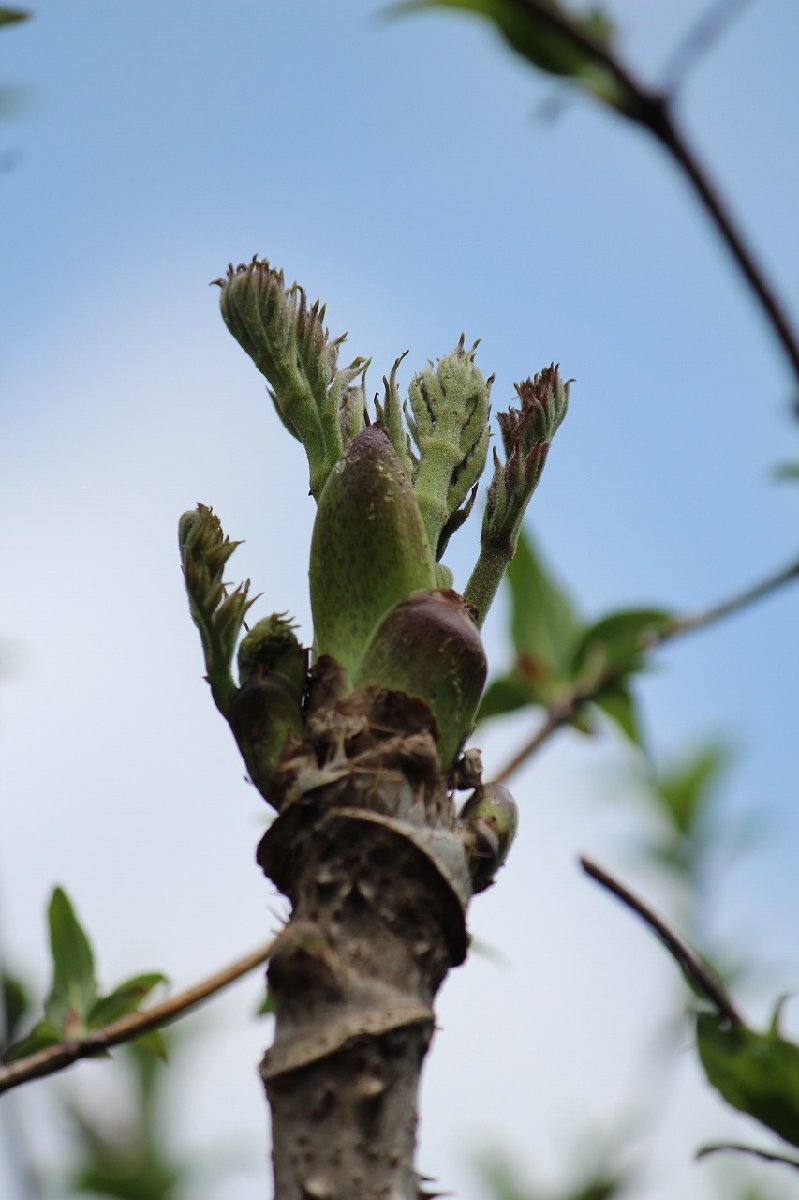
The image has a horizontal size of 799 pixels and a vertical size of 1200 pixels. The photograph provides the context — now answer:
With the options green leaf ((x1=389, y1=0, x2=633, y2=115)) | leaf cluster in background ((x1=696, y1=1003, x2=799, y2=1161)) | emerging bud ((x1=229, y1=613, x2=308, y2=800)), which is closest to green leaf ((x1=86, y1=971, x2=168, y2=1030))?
emerging bud ((x1=229, y1=613, x2=308, y2=800))

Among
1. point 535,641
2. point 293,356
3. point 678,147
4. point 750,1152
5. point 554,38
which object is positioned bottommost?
point 750,1152

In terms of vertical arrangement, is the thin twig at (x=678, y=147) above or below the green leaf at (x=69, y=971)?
above

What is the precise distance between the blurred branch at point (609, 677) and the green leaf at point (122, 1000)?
93cm

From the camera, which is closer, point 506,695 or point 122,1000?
point 506,695

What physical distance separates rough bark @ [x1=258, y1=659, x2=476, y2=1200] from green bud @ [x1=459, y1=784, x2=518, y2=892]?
47 millimetres

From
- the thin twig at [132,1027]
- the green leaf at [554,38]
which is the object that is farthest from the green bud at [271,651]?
the green leaf at [554,38]

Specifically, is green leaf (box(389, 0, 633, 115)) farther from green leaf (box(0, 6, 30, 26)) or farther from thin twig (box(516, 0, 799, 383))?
green leaf (box(0, 6, 30, 26))

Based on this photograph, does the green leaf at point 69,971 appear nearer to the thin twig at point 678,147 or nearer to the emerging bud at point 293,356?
the emerging bud at point 293,356

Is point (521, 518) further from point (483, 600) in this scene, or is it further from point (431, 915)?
point (431, 915)

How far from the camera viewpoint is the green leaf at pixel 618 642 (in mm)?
2264

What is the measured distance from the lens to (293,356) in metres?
2.31

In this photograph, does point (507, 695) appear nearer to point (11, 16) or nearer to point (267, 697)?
point (267, 697)

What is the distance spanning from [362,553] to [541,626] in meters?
0.53

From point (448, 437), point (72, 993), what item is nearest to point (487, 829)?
point (448, 437)
